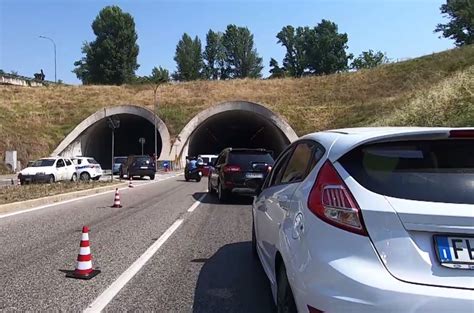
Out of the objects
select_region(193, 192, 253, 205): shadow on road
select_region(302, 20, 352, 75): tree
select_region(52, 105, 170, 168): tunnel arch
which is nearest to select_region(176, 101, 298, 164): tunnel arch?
select_region(52, 105, 170, 168): tunnel arch

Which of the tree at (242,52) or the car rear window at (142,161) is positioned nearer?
the car rear window at (142,161)

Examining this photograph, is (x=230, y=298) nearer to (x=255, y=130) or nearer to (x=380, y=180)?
(x=380, y=180)

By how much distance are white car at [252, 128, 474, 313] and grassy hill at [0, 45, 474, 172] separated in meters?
43.0

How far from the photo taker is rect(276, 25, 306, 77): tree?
136m

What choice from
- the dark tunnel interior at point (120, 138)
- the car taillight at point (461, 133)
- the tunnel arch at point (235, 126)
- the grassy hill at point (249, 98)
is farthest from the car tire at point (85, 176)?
the car taillight at point (461, 133)

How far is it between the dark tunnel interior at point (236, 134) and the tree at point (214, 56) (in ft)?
251

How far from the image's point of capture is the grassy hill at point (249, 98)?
52656 millimetres

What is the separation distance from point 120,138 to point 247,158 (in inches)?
1996

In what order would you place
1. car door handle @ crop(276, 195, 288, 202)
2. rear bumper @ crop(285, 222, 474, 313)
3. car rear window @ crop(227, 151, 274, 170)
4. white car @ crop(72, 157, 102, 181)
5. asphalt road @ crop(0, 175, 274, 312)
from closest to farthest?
rear bumper @ crop(285, 222, 474, 313) < car door handle @ crop(276, 195, 288, 202) < asphalt road @ crop(0, 175, 274, 312) < car rear window @ crop(227, 151, 274, 170) < white car @ crop(72, 157, 102, 181)

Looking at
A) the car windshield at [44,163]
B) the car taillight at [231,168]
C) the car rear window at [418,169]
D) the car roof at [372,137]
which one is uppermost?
the car roof at [372,137]

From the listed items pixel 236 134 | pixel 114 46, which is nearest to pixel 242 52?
pixel 114 46

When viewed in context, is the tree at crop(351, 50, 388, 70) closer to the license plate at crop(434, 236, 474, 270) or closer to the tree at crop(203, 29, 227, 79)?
the tree at crop(203, 29, 227, 79)

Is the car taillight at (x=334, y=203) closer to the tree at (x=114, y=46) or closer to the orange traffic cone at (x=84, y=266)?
Result: the orange traffic cone at (x=84, y=266)

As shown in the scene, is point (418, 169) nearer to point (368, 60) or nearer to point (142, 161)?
point (142, 161)
